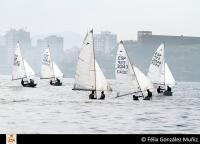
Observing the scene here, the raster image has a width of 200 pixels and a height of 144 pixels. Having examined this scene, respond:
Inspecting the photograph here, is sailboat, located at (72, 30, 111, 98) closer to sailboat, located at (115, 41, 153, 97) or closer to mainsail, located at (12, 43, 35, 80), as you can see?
sailboat, located at (115, 41, 153, 97)

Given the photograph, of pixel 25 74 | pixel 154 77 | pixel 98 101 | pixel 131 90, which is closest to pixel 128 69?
pixel 131 90

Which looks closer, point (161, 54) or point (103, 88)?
point (103, 88)

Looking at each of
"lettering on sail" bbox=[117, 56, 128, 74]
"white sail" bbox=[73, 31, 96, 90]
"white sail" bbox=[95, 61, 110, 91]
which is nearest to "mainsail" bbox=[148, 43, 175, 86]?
"white sail" bbox=[95, 61, 110, 91]

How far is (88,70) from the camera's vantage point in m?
62.9

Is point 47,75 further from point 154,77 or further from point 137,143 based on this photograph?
point 137,143

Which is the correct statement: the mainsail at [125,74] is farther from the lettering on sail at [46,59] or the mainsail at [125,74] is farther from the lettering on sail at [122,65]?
the lettering on sail at [46,59]

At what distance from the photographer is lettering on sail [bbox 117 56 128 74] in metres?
61.8

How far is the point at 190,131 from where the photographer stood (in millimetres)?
33281

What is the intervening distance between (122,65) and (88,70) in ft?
14.8

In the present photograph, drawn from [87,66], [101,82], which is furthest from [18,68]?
[101,82]

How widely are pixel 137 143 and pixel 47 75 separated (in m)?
106

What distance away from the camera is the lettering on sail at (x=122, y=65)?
203ft

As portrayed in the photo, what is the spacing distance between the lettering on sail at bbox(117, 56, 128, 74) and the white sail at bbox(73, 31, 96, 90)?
330 cm

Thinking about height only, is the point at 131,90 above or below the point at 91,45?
below
